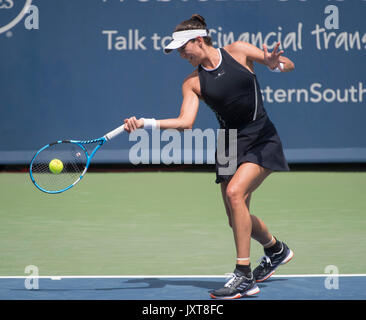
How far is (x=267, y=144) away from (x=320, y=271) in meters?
1.00

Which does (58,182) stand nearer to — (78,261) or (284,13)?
(78,261)

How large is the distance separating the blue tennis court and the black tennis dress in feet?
2.35

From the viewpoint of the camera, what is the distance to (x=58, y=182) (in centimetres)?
532

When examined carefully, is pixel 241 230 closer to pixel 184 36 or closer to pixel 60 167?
pixel 184 36

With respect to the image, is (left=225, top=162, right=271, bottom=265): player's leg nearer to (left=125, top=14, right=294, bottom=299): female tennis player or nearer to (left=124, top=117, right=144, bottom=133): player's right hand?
(left=125, top=14, right=294, bottom=299): female tennis player

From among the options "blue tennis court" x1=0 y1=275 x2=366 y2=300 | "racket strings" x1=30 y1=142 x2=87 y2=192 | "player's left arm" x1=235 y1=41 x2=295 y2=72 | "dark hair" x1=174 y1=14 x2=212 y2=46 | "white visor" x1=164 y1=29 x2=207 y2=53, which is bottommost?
"blue tennis court" x1=0 y1=275 x2=366 y2=300

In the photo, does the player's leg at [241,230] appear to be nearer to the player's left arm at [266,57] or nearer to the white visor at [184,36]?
the player's left arm at [266,57]

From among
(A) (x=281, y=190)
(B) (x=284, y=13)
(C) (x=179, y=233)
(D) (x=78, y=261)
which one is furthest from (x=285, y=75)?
(D) (x=78, y=261)

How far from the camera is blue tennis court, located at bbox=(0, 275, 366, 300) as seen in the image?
4660 mm

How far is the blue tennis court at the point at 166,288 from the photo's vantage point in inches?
183

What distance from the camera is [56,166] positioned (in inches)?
209

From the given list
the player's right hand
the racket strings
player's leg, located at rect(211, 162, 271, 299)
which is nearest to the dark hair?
the player's right hand

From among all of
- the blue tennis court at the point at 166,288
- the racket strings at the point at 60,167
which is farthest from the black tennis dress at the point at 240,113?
the racket strings at the point at 60,167

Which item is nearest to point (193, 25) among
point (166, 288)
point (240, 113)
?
point (240, 113)
